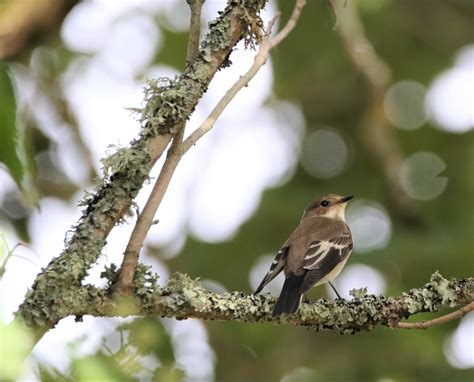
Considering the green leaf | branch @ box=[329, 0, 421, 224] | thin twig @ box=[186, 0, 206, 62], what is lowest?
the green leaf

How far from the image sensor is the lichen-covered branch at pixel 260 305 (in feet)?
8.74

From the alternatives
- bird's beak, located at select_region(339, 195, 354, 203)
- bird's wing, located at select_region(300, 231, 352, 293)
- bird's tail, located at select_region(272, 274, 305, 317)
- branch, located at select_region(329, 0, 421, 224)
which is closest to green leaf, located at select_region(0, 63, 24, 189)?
bird's tail, located at select_region(272, 274, 305, 317)

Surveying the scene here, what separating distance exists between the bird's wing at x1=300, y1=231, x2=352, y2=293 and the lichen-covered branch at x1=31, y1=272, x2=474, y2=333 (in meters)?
1.28

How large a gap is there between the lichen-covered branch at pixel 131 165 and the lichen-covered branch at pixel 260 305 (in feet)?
0.39

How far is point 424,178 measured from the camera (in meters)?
8.18

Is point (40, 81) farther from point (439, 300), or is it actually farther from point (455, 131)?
point (439, 300)

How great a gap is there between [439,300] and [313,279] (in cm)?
166

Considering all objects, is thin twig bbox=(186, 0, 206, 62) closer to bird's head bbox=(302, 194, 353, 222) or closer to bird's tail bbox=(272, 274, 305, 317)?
bird's tail bbox=(272, 274, 305, 317)

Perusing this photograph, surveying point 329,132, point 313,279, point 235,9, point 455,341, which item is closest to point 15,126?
point 235,9

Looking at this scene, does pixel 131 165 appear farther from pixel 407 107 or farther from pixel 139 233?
pixel 407 107

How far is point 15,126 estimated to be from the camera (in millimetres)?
2521

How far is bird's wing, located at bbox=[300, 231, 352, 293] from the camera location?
16.8 feet

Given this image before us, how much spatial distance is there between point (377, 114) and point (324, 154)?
1397 millimetres

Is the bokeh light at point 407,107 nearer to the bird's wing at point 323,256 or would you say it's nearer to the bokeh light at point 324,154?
the bokeh light at point 324,154
